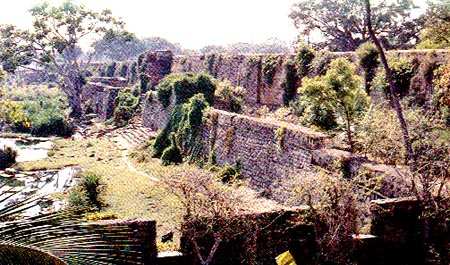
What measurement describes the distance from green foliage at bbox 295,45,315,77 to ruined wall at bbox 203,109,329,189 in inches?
208

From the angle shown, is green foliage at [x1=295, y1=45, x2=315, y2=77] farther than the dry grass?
Yes

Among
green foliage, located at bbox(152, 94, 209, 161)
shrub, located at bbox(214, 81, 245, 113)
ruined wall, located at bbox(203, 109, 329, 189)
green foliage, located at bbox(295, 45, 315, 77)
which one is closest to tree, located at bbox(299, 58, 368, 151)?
ruined wall, located at bbox(203, 109, 329, 189)

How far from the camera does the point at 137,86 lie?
1607 inches

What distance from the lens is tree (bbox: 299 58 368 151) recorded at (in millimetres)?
14539

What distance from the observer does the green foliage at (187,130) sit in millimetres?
22281

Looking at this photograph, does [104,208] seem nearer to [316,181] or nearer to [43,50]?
[316,181]

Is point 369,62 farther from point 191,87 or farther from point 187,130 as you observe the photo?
point 191,87

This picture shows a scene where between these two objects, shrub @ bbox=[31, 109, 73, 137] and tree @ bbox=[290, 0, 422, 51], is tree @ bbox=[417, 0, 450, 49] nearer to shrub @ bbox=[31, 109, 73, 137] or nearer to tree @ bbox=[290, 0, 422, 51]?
tree @ bbox=[290, 0, 422, 51]

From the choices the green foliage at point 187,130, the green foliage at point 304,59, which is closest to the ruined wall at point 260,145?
the green foliage at point 187,130

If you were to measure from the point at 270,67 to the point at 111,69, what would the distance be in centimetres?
3597

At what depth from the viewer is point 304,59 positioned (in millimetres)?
23781

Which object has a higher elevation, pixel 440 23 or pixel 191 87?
pixel 440 23

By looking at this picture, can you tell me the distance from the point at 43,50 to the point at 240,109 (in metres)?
22.0

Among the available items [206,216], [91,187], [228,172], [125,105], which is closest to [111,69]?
[125,105]
